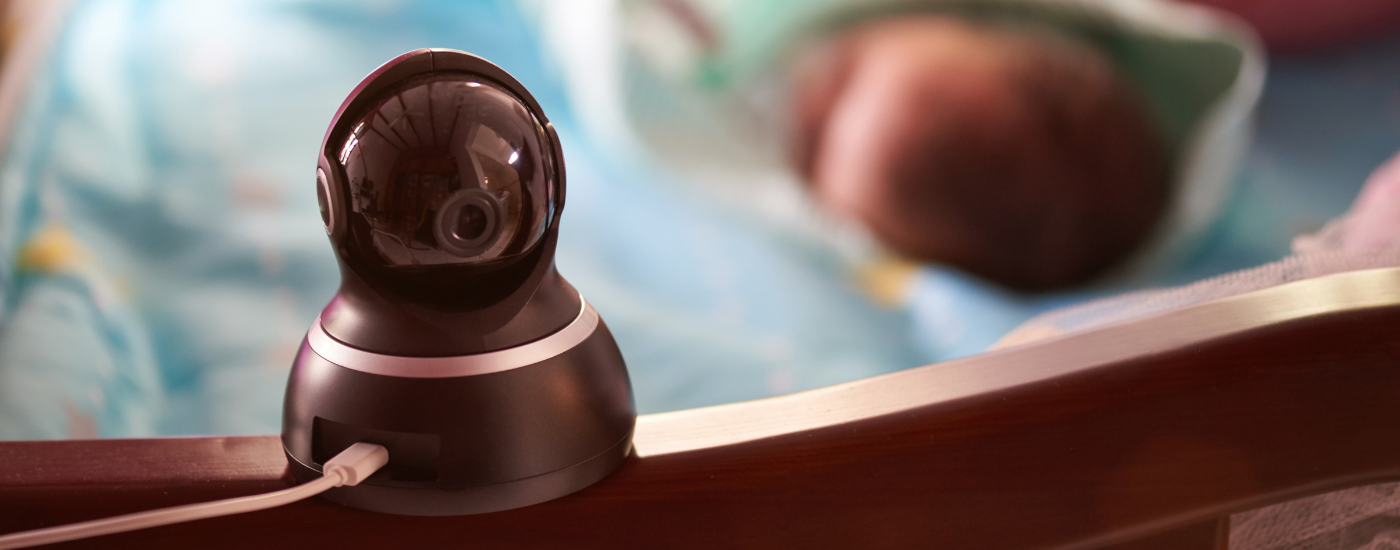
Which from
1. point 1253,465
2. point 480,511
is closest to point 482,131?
point 480,511

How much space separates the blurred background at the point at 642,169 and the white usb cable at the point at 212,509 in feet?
2.15

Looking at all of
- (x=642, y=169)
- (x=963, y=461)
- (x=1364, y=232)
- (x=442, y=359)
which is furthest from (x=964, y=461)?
(x=642, y=169)

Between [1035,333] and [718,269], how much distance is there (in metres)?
0.67

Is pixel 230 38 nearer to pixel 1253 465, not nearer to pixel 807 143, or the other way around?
pixel 807 143

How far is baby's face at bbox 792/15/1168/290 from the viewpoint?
4.64 ft

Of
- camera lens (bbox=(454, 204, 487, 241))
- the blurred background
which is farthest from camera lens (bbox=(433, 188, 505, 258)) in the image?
the blurred background

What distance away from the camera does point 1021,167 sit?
1.42 m

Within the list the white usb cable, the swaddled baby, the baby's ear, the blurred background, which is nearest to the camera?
the white usb cable

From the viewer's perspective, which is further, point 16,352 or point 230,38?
point 230,38

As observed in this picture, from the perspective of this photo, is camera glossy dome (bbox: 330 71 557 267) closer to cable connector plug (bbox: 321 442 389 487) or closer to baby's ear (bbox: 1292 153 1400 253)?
cable connector plug (bbox: 321 442 389 487)

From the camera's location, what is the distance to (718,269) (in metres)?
1.31

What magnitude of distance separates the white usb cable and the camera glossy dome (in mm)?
72

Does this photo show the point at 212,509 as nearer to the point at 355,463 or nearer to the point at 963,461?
the point at 355,463

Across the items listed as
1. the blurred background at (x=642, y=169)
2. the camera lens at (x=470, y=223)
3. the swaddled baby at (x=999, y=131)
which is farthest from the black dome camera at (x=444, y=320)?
the swaddled baby at (x=999, y=131)
